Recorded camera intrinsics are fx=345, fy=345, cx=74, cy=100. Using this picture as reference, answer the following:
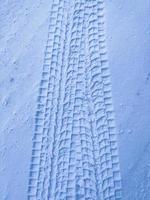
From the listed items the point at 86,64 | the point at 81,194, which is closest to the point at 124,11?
the point at 86,64

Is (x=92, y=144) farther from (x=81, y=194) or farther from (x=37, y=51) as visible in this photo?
(x=37, y=51)

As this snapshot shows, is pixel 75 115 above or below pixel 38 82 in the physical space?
below

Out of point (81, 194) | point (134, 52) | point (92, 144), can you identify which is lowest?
point (81, 194)
